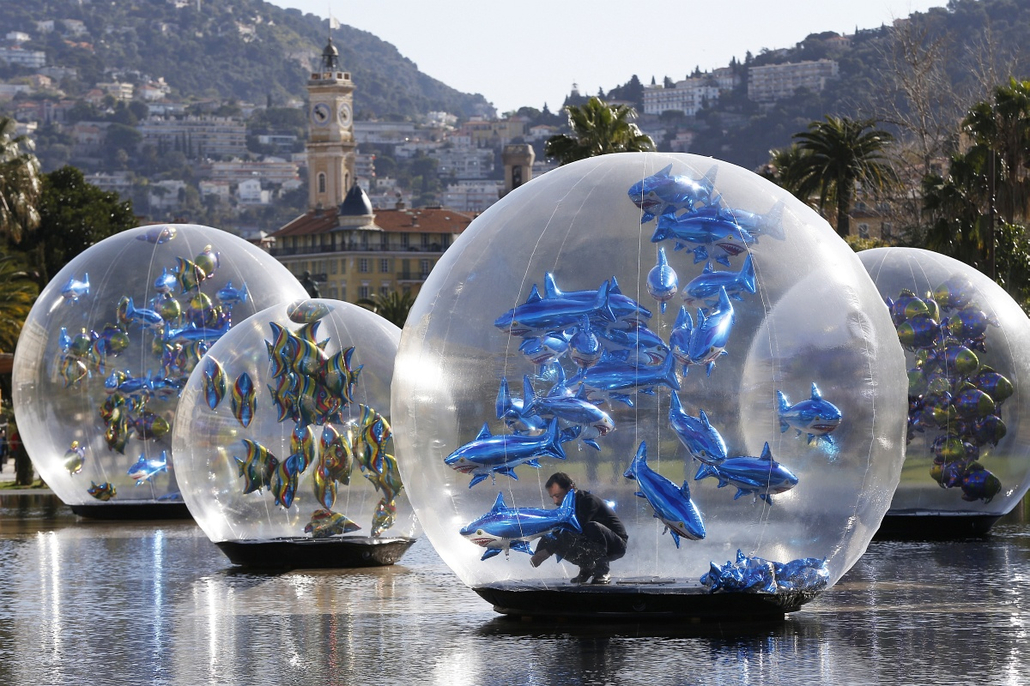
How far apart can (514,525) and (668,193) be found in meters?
2.81

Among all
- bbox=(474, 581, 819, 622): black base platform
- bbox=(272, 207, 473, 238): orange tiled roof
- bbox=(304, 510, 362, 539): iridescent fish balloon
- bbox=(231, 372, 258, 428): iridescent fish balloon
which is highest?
bbox=(272, 207, 473, 238): orange tiled roof

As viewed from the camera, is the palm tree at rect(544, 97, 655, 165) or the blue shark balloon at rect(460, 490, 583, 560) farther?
the palm tree at rect(544, 97, 655, 165)

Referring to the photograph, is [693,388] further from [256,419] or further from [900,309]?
[900,309]

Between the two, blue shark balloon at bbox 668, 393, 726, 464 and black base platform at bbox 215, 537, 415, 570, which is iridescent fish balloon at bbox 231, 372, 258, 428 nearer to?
black base platform at bbox 215, 537, 415, 570

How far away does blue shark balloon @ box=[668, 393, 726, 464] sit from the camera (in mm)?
12797

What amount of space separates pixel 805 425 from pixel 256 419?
7.08 metres

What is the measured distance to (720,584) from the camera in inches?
516

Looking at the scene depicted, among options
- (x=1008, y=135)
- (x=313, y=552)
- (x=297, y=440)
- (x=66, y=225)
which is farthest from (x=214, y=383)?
(x=66, y=225)

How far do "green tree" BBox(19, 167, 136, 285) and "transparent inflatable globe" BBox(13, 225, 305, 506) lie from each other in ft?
124

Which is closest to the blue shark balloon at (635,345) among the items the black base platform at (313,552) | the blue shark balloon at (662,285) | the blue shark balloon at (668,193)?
the blue shark balloon at (662,285)

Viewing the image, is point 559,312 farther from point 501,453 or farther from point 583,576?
point 583,576

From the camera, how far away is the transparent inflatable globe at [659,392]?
1291 cm

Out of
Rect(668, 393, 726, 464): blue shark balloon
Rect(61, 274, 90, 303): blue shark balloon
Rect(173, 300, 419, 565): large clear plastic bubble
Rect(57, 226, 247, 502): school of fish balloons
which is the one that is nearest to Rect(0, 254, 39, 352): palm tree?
Rect(61, 274, 90, 303): blue shark balloon

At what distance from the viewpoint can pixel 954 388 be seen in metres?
20.8
